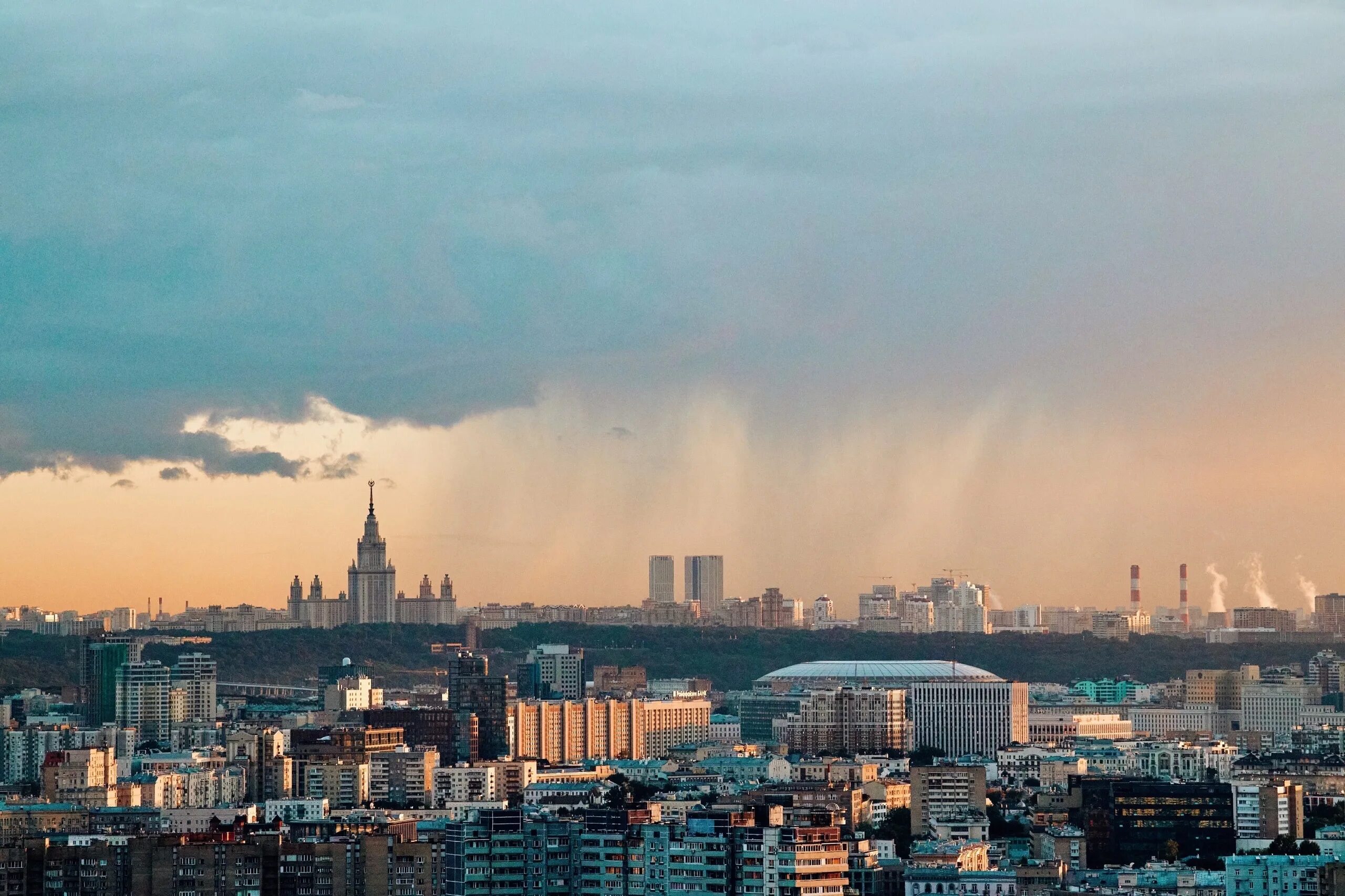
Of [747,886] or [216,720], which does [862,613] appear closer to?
[216,720]

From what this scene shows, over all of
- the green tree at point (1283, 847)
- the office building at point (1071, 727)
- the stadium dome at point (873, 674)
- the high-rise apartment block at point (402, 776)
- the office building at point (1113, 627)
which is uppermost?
the office building at point (1113, 627)

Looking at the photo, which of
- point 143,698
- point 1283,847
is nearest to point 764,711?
point 143,698

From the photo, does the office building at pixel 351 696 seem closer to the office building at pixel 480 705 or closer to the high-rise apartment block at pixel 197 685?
the high-rise apartment block at pixel 197 685

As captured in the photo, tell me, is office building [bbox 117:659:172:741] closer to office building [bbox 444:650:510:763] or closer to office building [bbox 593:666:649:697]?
office building [bbox 444:650:510:763]

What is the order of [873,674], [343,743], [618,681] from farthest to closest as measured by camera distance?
[618,681] < [873,674] < [343,743]

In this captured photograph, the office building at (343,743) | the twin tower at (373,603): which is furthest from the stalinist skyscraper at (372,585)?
the office building at (343,743)

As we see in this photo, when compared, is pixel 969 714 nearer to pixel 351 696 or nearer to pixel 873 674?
pixel 873 674

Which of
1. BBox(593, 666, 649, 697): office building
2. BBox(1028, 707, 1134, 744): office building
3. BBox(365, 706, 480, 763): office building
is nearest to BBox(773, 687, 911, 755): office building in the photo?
BBox(1028, 707, 1134, 744): office building
